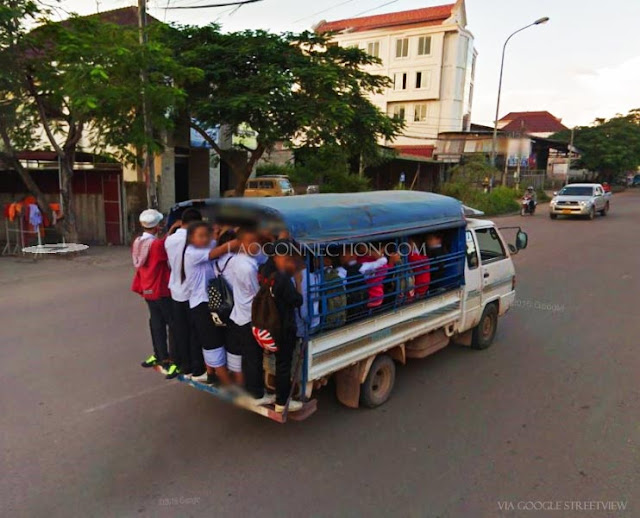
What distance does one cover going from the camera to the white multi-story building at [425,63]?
43.1 metres

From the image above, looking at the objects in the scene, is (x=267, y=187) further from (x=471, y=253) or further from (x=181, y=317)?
(x=181, y=317)

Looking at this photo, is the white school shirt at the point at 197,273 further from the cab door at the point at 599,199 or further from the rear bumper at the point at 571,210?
the cab door at the point at 599,199

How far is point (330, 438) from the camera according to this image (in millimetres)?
3855

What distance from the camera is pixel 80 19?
37.0 ft

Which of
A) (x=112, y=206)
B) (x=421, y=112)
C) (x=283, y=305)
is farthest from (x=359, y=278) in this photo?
(x=421, y=112)

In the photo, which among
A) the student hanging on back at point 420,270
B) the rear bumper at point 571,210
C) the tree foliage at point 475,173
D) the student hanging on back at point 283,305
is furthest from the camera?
the tree foliage at point 475,173

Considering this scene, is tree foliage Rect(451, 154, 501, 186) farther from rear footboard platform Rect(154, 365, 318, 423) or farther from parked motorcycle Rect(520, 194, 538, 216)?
rear footboard platform Rect(154, 365, 318, 423)

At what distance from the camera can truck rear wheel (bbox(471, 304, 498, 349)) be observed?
19.2 ft

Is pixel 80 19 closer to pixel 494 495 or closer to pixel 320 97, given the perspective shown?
pixel 320 97

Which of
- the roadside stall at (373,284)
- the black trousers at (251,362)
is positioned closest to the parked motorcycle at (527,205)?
the roadside stall at (373,284)

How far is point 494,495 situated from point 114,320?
18.1 ft

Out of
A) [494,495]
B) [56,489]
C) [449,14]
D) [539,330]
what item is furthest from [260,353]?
[449,14]

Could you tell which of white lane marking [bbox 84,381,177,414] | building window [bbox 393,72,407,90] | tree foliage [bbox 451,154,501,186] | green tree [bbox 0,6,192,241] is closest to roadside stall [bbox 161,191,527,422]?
white lane marking [bbox 84,381,177,414]

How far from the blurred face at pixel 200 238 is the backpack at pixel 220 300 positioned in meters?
0.28
